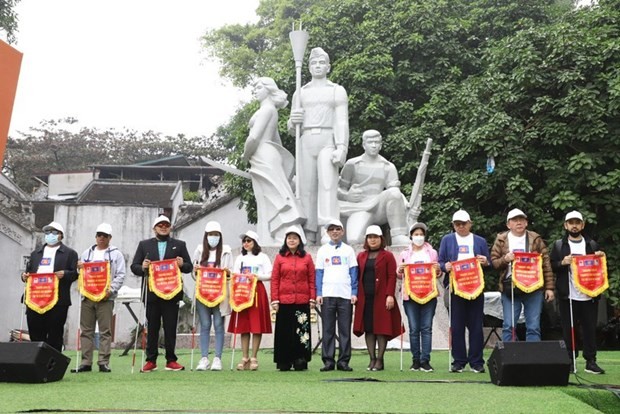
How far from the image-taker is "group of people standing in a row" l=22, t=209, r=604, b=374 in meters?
10.2

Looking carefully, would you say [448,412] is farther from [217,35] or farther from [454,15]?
[217,35]

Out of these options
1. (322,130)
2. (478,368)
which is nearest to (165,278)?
(478,368)

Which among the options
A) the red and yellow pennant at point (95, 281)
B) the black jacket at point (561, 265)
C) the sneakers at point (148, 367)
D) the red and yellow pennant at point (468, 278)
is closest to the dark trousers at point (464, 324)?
the red and yellow pennant at point (468, 278)

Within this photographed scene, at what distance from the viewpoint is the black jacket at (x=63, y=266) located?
10414mm

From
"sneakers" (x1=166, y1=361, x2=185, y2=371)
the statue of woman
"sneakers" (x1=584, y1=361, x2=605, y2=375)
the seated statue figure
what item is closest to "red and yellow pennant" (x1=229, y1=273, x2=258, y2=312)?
"sneakers" (x1=166, y1=361, x2=185, y2=371)

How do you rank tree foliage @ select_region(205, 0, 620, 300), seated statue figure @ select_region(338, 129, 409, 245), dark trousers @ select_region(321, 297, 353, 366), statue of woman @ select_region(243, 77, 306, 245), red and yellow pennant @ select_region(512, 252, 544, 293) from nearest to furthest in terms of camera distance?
red and yellow pennant @ select_region(512, 252, 544, 293), dark trousers @ select_region(321, 297, 353, 366), statue of woman @ select_region(243, 77, 306, 245), seated statue figure @ select_region(338, 129, 409, 245), tree foliage @ select_region(205, 0, 620, 300)

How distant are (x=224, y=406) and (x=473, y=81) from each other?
55.9ft

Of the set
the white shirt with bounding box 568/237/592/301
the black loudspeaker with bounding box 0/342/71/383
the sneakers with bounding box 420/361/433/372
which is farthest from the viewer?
the sneakers with bounding box 420/361/433/372

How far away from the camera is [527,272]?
986 cm

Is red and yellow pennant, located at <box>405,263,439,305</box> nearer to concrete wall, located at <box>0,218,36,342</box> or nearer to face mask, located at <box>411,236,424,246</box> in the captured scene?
face mask, located at <box>411,236,424,246</box>

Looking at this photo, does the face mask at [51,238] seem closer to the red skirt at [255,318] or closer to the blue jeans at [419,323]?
the red skirt at [255,318]

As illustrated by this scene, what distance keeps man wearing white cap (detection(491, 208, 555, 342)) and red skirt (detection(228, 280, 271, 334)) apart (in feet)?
8.64

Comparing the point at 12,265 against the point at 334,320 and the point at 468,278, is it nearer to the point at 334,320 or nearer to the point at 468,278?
the point at 334,320

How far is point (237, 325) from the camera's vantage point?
35.6 ft
